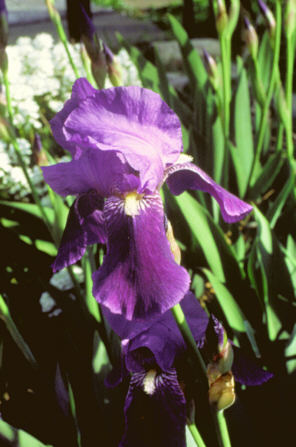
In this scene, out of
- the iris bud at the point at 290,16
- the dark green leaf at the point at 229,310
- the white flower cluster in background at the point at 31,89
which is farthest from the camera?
the white flower cluster in background at the point at 31,89

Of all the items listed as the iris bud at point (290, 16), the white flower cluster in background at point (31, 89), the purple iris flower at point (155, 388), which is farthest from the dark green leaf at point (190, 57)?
the purple iris flower at point (155, 388)

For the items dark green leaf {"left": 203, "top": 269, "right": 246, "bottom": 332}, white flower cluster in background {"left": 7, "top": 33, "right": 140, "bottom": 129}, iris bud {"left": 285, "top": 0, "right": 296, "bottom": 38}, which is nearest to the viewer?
dark green leaf {"left": 203, "top": 269, "right": 246, "bottom": 332}

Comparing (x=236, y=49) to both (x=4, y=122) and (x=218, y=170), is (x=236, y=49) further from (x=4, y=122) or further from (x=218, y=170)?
(x=4, y=122)

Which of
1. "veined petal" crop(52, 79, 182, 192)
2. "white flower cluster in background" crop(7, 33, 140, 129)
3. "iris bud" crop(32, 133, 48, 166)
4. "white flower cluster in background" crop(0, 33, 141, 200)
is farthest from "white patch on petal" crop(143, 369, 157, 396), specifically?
"white flower cluster in background" crop(7, 33, 140, 129)

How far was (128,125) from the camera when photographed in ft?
2.31

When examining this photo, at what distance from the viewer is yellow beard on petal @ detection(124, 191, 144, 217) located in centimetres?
72

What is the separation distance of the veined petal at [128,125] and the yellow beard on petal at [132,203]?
32 millimetres

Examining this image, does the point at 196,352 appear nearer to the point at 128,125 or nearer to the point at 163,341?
the point at 163,341

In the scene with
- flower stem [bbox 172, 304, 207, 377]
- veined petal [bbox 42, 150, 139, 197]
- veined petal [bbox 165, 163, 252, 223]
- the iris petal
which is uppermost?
veined petal [bbox 42, 150, 139, 197]

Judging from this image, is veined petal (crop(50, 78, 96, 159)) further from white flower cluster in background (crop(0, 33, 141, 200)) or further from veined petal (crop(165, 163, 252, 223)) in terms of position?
white flower cluster in background (crop(0, 33, 141, 200))

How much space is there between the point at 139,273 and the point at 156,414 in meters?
0.31

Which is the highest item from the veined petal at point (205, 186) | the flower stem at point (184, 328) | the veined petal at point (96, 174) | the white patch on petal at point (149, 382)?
the veined petal at point (96, 174)

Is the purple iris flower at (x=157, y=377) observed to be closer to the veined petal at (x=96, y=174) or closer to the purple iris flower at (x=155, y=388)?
the purple iris flower at (x=155, y=388)

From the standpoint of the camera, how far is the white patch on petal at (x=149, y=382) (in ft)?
2.76
